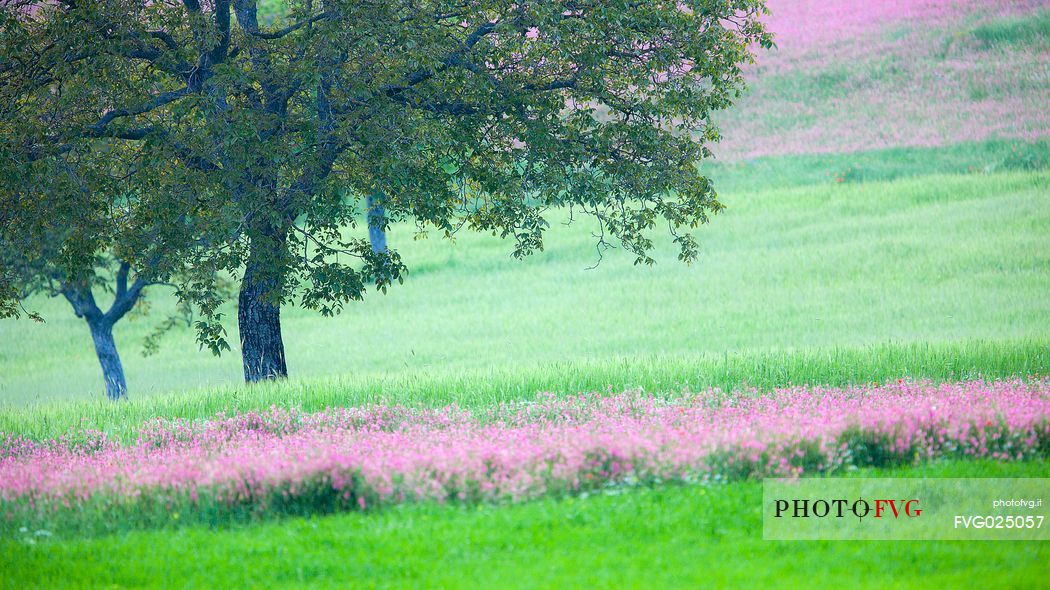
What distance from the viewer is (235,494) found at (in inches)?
347

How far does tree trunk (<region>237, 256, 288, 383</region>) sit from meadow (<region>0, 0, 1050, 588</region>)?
63 cm

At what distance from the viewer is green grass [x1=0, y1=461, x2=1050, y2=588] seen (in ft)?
22.0

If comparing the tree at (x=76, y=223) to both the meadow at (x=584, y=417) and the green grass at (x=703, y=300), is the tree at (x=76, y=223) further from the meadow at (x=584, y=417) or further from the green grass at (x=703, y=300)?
the green grass at (x=703, y=300)

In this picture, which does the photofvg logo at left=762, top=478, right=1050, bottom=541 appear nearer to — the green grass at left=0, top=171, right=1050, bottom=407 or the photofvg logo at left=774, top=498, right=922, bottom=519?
the photofvg logo at left=774, top=498, right=922, bottom=519

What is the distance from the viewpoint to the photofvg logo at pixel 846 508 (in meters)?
7.82

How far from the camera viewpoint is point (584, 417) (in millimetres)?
11695

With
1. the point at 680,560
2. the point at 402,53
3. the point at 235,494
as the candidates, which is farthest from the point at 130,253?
the point at 680,560

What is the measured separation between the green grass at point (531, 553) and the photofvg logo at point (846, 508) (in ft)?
0.96

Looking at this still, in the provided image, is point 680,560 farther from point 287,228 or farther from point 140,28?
point 140,28

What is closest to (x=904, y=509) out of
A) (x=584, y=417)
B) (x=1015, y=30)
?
(x=584, y=417)

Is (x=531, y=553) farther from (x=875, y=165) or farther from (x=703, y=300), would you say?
(x=875, y=165)

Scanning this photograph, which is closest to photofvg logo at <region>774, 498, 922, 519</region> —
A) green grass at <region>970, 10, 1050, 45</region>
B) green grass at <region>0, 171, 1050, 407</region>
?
green grass at <region>0, 171, 1050, 407</region>

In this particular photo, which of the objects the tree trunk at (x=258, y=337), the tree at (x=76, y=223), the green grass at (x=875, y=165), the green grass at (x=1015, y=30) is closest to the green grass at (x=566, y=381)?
the tree trunk at (x=258, y=337)

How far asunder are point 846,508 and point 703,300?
59.8ft
